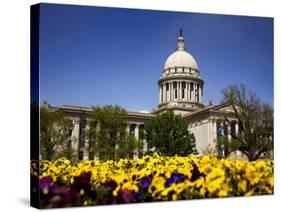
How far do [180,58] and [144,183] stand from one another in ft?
10.1

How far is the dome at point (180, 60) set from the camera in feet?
Result: 43.0

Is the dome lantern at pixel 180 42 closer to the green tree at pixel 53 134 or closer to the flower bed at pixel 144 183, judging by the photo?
the flower bed at pixel 144 183

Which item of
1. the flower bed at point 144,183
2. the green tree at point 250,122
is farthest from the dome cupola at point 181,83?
the flower bed at point 144,183

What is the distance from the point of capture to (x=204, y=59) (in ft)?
44.0

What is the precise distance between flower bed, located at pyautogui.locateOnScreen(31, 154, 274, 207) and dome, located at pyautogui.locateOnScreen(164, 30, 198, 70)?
7.79ft

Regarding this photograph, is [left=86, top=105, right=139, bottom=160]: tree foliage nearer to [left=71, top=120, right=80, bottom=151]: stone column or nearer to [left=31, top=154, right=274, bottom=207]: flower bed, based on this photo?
[left=71, top=120, right=80, bottom=151]: stone column

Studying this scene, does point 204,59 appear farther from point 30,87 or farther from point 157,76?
point 30,87

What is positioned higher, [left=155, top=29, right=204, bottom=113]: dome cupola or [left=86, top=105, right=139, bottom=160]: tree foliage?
[left=155, top=29, right=204, bottom=113]: dome cupola

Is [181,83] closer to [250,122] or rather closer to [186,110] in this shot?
[186,110]

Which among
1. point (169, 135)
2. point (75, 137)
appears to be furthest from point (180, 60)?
point (75, 137)

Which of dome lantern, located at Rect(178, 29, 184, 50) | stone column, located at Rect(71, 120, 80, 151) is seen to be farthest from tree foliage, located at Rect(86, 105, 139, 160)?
dome lantern, located at Rect(178, 29, 184, 50)

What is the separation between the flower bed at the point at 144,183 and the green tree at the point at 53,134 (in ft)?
1.02

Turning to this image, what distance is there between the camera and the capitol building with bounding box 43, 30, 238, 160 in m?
13.2

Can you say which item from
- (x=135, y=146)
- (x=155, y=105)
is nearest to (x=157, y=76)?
(x=155, y=105)
